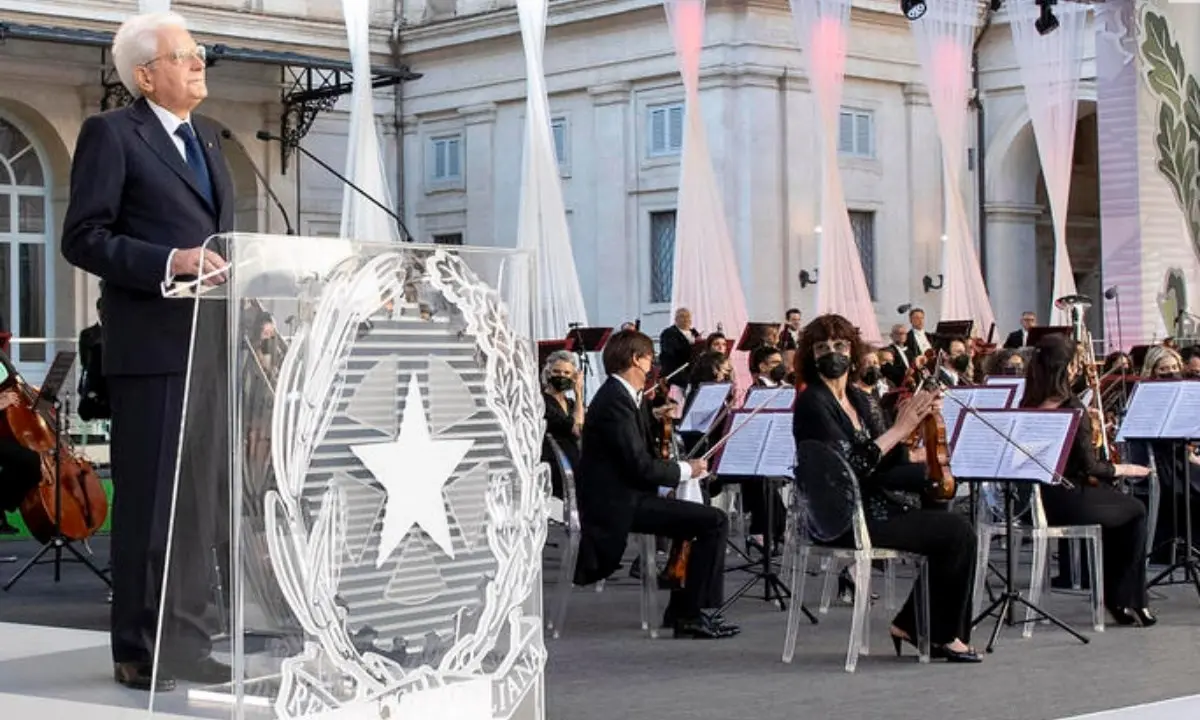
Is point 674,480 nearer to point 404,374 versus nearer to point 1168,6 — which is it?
point 404,374

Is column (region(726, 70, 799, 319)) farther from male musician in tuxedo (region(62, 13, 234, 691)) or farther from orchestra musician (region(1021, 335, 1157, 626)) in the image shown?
male musician in tuxedo (region(62, 13, 234, 691))

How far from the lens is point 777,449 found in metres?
9.16

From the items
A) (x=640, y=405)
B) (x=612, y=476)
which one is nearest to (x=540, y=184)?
(x=640, y=405)

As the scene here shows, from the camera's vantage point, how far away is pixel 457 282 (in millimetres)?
4172

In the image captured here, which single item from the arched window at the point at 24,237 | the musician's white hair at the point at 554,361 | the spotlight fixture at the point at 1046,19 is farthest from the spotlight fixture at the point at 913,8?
the arched window at the point at 24,237

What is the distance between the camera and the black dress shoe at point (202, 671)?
402 cm

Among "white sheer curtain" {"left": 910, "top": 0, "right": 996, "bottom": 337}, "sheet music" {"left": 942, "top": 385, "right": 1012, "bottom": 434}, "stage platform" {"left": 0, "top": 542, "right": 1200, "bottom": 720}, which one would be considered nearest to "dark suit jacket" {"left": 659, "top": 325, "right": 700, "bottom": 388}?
"white sheer curtain" {"left": 910, "top": 0, "right": 996, "bottom": 337}

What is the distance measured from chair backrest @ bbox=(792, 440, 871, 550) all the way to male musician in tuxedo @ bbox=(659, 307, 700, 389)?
372 inches

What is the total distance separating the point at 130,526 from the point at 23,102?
2090 cm

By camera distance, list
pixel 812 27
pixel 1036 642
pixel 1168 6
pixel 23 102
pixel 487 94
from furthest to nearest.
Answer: pixel 487 94, pixel 23 102, pixel 812 27, pixel 1168 6, pixel 1036 642

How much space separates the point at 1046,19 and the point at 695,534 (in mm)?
10373

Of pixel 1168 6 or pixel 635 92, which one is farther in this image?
pixel 635 92

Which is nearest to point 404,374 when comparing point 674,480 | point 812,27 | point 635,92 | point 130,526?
point 130,526

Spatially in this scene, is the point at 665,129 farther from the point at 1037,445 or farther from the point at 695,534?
the point at 1037,445
